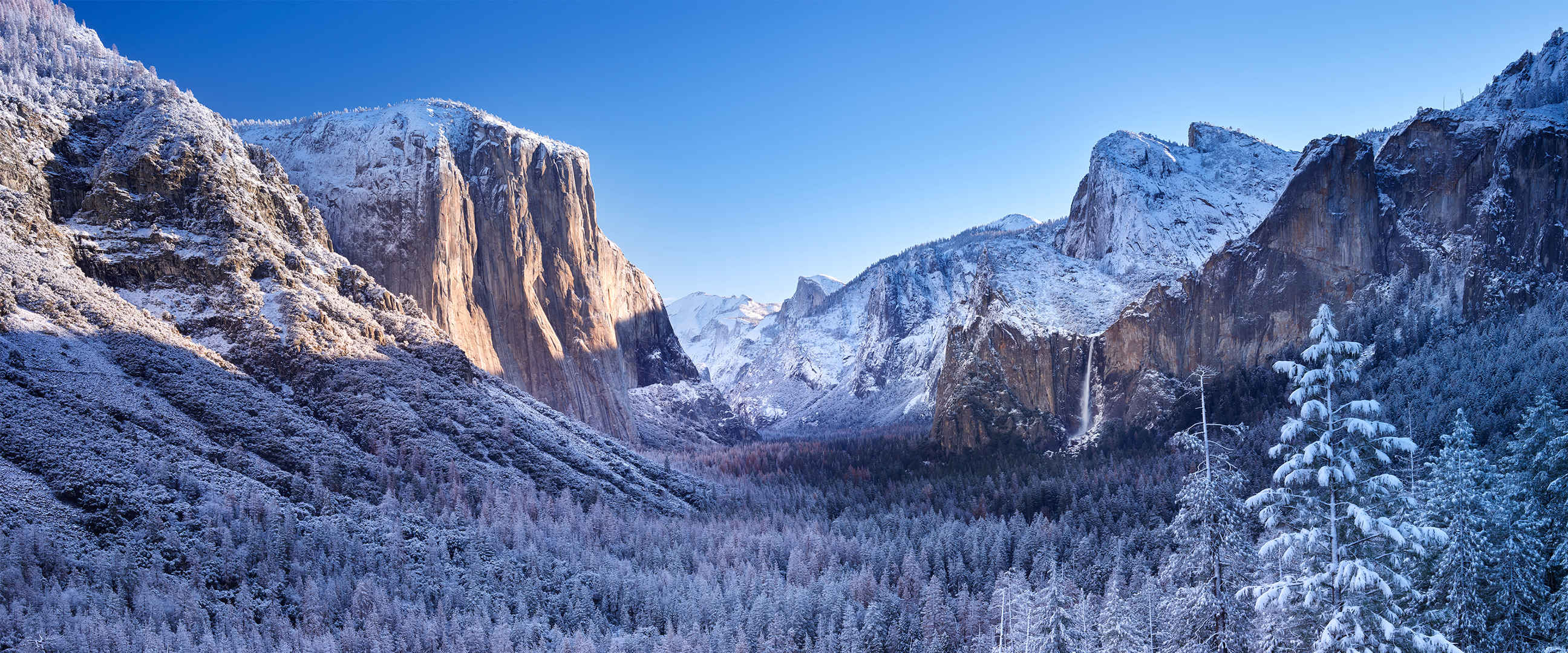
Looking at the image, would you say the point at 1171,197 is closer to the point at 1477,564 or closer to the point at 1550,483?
the point at 1550,483

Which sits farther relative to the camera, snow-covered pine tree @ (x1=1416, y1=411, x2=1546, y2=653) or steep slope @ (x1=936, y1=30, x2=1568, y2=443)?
steep slope @ (x1=936, y1=30, x2=1568, y2=443)

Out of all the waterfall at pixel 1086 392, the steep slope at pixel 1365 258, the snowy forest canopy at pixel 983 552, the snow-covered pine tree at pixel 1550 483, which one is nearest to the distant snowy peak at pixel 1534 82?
the steep slope at pixel 1365 258

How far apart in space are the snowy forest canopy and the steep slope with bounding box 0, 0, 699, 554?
7.80 feet

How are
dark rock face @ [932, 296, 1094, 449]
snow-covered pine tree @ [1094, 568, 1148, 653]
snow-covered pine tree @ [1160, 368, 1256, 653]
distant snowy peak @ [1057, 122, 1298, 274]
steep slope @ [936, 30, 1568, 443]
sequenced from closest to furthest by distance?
snow-covered pine tree @ [1160, 368, 1256, 653]
snow-covered pine tree @ [1094, 568, 1148, 653]
steep slope @ [936, 30, 1568, 443]
dark rock face @ [932, 296, 1094, 449]
distant snowy peak @ [1057, 122, 1298, 274]

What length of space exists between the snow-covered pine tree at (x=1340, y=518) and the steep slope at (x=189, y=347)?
60.5 meters

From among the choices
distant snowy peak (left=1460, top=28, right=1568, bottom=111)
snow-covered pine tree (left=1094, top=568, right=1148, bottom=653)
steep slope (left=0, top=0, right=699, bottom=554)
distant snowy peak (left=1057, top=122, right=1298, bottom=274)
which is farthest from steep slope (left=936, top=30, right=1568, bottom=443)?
snow-covered pine tree (left=1094, top=568, right=1148, bottom=653)

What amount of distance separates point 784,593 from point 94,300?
57.8 metres

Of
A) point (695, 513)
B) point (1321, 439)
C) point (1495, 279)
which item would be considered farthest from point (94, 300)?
point (1495, 279)

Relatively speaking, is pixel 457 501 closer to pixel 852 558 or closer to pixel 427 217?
pixel 852 558

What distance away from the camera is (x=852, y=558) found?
7625 centimetres

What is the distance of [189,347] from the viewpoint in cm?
6769

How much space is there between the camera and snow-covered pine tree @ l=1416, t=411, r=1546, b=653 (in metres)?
24.7

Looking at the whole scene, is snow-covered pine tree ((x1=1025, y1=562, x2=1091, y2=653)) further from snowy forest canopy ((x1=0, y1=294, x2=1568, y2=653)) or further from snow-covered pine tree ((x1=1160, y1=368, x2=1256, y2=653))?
snow-covered pine tree ((x1=1160, y1=368, x2=1256, y2=653))

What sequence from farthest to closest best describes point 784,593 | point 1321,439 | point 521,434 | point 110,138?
point 521,434 < point 110,138 < point 784,593 < point 1321,439
